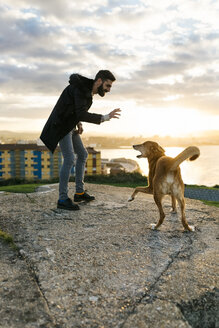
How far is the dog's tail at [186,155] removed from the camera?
3157 millimetres

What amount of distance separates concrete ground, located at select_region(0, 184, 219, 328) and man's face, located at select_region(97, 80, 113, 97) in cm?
180

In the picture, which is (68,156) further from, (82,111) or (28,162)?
(28,162)

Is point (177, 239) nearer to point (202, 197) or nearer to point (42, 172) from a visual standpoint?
point (202, 197)

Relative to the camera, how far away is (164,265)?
2469 mm

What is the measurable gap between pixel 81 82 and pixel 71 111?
423 millimetres

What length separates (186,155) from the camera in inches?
125

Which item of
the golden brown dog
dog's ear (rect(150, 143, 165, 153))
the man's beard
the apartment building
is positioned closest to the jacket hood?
the man's beard

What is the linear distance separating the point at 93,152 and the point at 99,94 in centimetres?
1465

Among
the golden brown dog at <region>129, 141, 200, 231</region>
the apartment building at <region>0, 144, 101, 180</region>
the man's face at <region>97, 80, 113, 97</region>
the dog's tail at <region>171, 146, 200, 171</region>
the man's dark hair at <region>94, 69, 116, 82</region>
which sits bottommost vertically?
the apartment building at <region>0, 144, 101, 180</region>

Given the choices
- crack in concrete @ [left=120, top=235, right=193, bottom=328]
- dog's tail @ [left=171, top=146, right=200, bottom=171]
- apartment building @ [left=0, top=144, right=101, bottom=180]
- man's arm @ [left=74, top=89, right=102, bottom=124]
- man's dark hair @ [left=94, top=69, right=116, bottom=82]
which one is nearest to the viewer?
crack in concrete @ [left=120, top=235, right=193, bottom=328]

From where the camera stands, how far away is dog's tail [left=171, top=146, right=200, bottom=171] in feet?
10.4

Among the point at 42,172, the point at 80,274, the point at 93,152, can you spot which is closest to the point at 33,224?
the point at 80,274

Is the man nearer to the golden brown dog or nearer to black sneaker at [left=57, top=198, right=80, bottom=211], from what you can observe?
black sneaker at [left=57, top=198, right=80, bottom=211]

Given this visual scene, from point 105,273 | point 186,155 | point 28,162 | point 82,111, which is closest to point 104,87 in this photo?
point 82,111
